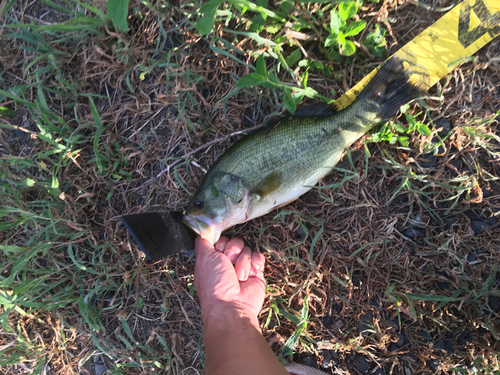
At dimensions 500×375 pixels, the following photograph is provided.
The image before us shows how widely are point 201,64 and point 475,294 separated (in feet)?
11.8

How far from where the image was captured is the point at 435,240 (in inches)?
112

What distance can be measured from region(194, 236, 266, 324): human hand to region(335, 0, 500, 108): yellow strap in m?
2.44

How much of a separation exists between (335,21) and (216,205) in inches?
78.6

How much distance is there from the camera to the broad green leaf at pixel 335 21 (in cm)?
252

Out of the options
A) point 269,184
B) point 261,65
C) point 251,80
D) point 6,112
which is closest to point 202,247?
point 269,184

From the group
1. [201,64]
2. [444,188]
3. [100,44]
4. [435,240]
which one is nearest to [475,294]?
[435,240]

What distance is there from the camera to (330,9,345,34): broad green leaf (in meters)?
2.52

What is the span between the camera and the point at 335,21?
2525 millimetres

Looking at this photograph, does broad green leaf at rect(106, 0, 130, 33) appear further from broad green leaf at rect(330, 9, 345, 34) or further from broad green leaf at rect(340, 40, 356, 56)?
broad green leaf at rect(340, 40, 356, 56)

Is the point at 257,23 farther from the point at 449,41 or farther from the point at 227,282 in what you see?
the point at 227,282

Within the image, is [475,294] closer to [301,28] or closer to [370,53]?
[370,53]

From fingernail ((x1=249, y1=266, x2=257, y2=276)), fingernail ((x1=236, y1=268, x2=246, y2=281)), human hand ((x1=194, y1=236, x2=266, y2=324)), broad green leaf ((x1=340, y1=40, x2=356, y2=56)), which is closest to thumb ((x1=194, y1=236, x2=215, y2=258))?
human hand ((x1=194, y1=236, x2=266, y2=324))

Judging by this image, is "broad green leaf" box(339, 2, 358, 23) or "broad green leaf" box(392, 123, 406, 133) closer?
"broad green leaf" box(339, 2, 358, 23)

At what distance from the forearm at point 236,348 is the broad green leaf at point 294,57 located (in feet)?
8.36
